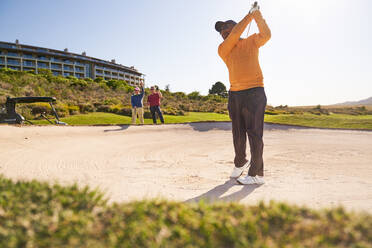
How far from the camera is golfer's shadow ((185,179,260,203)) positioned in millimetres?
2159

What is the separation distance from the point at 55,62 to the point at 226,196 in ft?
266

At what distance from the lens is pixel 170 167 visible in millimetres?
3410

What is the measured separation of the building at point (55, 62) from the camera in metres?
62.9

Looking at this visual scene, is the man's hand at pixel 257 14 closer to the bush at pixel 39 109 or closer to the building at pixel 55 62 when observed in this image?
the bush at pixel 39 109

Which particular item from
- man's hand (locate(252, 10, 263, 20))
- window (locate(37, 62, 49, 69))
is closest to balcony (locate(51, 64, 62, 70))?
window (locate(37, 62, 49, 69))

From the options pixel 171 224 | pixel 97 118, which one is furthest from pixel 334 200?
pixel 97 118

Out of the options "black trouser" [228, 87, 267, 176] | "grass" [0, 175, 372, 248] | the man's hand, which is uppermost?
the man's hand

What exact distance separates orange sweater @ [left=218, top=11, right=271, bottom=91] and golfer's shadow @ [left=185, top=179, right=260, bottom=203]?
1.22 metres

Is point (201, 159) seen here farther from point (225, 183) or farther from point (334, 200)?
point (334, 200)

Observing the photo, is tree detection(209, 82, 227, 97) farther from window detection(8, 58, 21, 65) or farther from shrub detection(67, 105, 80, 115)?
window detection(8, 58, 21, 65)

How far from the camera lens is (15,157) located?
3340 mm

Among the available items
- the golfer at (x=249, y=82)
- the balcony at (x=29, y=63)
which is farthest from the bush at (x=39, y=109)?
the balcony at (x=29, y=63)

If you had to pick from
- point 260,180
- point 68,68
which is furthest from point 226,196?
point 68,68

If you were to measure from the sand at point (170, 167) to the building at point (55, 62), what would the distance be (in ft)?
165
